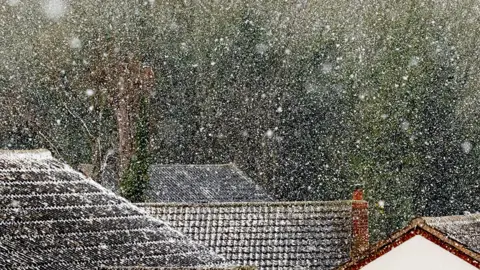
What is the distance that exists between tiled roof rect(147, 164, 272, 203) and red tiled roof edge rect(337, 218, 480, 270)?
1609 cm

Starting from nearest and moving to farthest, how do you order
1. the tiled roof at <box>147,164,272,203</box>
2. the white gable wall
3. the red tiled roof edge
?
1. the red tiled roof edge
2. the white gable wall
3. the tiled roof at <box>147,164,272,203</box>

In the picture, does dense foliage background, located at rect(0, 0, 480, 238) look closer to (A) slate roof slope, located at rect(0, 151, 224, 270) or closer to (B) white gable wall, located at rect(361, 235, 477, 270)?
(B) white gable wall, located at rect(361, 235, 477, 270)

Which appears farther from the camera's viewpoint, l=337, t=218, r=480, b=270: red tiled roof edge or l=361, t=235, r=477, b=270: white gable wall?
l=361, t=235, r=477, b=270: white gable wall

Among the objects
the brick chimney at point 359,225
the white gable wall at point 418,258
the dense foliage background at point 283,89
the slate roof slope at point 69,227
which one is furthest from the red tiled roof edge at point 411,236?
the dense foliage background at point 283,89

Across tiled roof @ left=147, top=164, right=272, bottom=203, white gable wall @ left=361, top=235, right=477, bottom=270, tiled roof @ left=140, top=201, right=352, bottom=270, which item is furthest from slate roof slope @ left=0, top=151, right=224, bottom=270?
tiled roof @ left=147, top=164, right=272, bottom=203

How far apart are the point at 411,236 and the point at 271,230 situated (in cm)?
644

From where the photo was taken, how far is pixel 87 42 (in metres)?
49.0

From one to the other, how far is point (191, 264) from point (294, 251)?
696 cm

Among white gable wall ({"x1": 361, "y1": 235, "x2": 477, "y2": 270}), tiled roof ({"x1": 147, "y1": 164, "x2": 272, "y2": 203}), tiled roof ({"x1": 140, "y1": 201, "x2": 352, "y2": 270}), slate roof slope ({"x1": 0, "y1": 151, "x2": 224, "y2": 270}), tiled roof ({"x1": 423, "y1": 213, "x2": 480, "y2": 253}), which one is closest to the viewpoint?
slate roof slope ({"x1": 0, "y1": 151, "x2": 224, "y2": 270})

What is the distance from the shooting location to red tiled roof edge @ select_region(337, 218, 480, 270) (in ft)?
37.9

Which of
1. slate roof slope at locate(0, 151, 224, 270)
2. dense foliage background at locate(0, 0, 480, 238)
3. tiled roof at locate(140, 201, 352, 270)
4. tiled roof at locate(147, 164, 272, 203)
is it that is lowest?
slate roof slope at locate(0, 151, 224, 270)

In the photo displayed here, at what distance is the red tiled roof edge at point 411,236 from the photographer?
37.9 ft

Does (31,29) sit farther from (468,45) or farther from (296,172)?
(468,45)

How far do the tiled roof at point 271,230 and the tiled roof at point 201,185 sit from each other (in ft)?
30.2
